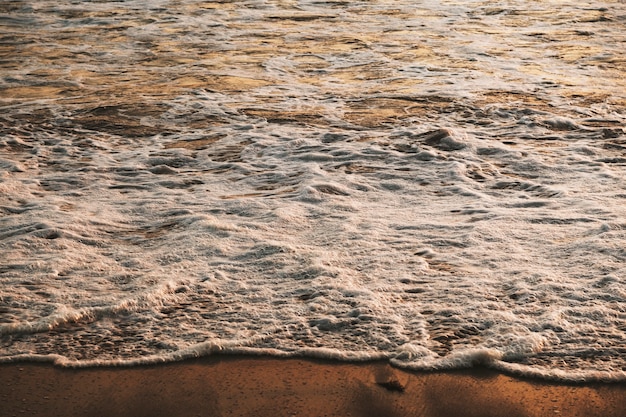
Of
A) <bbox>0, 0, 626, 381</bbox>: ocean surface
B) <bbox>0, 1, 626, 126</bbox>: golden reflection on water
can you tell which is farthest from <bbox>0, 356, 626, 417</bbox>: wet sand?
<bbox>0, 1, 626, 126</bbox>: golden reflection on water

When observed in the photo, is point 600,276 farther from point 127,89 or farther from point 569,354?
point 127,89

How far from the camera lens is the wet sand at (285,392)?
2350mm

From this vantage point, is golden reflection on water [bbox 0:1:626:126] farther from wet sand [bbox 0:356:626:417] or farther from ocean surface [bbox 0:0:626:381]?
wet sand [bbox 0:356:626:417]

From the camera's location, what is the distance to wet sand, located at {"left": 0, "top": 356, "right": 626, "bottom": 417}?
7.71 feet

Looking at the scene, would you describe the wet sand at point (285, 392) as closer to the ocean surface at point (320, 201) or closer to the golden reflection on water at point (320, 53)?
the ocean surface at point (320, 201)

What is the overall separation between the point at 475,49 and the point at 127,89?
3.70m

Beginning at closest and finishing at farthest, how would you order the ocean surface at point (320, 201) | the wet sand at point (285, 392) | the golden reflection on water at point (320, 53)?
1. the wet sand at point (285, 392)
2. the ocean surface at point (320, 201)
3. the golden reflection on water at point (320, 53)

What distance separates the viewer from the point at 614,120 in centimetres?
559

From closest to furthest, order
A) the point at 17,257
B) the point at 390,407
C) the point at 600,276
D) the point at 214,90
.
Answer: the point at 390,407
the point at 600,276
the point at 17,257
the point at 214,90

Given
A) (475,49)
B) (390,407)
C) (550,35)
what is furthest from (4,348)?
(550,35)

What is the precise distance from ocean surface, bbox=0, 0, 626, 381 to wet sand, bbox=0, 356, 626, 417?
8 centimetres

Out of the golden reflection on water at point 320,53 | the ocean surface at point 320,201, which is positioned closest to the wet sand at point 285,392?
the ocean surface at point 320,201

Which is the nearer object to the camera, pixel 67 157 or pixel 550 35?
pixel 67 157

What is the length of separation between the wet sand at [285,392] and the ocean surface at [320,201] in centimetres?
8
